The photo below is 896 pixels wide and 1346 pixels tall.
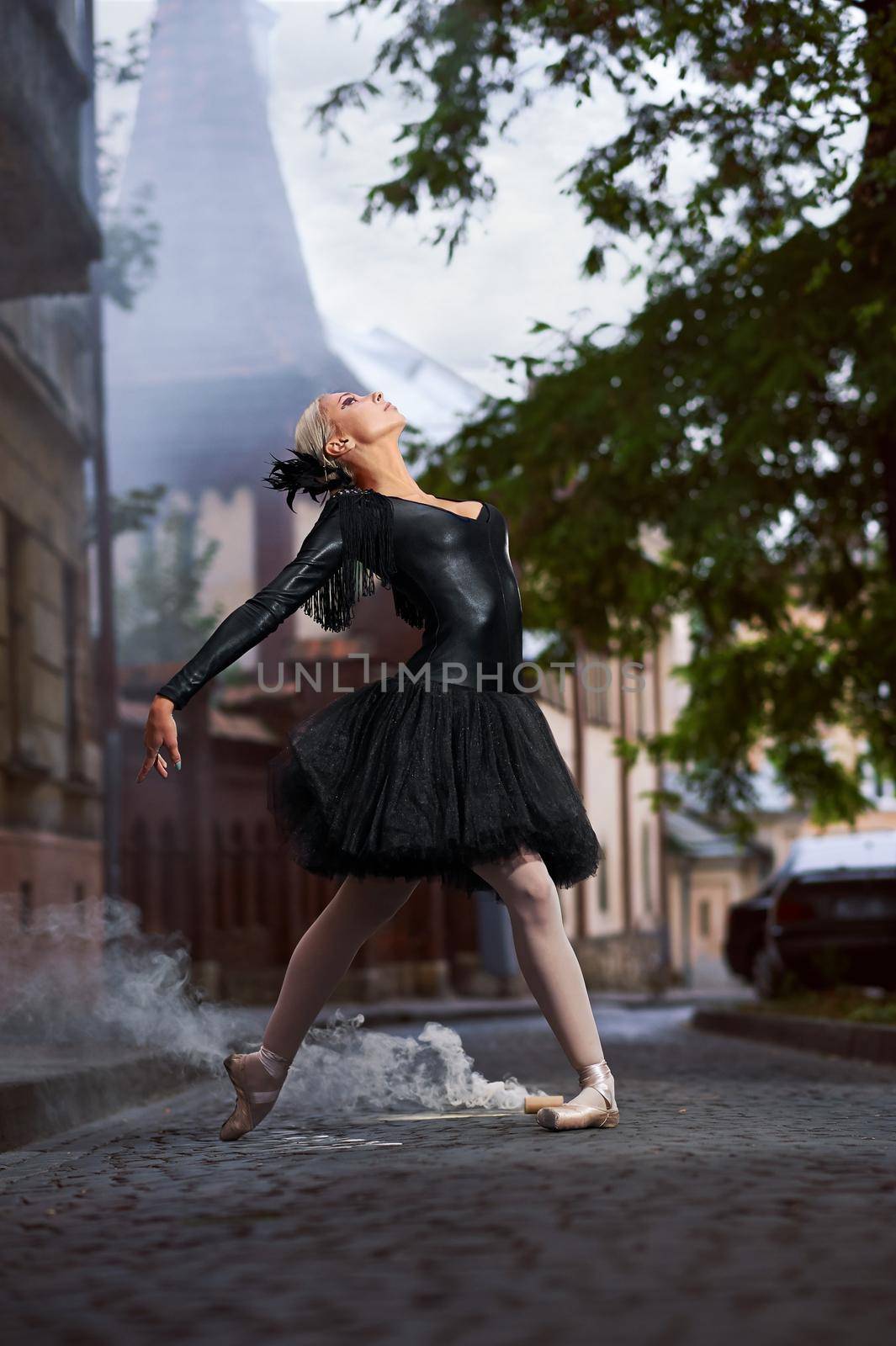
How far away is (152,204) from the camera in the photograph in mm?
28312

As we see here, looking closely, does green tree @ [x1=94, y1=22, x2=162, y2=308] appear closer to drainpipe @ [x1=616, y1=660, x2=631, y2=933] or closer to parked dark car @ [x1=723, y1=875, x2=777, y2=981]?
parked dark car @ [x1=723, y1=875, x2=777, y2=981]

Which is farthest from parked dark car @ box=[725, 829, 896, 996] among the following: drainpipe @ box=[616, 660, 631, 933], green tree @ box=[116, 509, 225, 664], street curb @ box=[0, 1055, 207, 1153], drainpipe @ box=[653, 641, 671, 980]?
drainpipe @ box=[653, 641, 671, 980]

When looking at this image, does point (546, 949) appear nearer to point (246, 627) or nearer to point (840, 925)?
point (246, 627)

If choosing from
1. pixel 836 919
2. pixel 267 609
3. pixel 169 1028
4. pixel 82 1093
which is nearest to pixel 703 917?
pixel 836 919

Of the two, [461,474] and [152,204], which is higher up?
[152,204]

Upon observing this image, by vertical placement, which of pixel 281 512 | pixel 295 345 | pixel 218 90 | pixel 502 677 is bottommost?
pixel 502 677

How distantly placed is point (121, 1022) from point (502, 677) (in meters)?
3.45

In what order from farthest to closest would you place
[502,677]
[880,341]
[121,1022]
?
[880,341], [121,1022], [502,677]

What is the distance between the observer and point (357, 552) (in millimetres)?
5633

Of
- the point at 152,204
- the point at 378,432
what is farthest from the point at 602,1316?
the point at 152,204

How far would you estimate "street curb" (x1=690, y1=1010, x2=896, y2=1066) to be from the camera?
1115cm

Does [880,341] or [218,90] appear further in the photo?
[218,90]

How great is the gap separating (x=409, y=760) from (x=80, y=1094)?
2.53 metres

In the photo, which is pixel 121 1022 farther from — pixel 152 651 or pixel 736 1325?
pixel 152 651
